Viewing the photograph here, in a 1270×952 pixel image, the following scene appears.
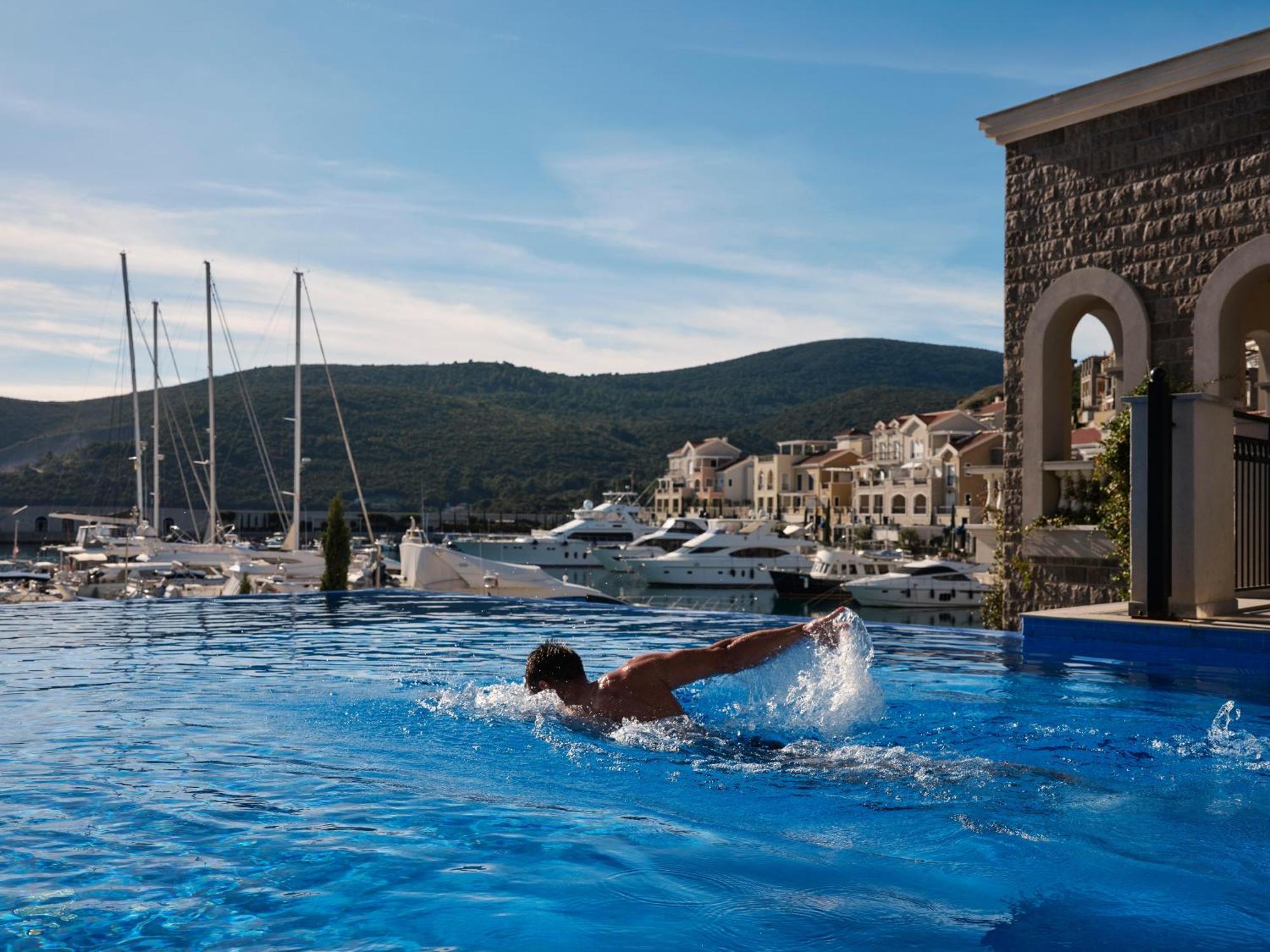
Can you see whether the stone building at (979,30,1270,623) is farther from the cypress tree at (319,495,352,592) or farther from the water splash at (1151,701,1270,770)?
the cypress tree at (319,495,352,592)

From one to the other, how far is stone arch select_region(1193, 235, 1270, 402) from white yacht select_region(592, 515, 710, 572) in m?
41.9

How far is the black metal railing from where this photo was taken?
30.4ft

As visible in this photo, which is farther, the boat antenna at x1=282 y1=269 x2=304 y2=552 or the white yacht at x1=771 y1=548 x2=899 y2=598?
the white yacht at x1=771 y1=548 x2=899 y2=598

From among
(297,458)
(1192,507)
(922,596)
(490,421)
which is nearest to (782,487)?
(490,421)

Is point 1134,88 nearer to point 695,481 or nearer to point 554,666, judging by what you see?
point 554,666

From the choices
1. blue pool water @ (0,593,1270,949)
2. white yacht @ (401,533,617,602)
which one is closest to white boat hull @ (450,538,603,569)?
white yacht @ (401,533,617,602)

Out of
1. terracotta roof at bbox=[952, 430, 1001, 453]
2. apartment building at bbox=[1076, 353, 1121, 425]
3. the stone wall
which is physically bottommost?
the stone wall

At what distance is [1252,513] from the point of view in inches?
374

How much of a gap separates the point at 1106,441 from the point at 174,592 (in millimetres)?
21692

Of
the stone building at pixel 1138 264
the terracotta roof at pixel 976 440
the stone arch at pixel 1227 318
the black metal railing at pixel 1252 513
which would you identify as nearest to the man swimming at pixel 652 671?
the stone building at pixel 1138 264

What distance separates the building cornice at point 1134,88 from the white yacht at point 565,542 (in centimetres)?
4317

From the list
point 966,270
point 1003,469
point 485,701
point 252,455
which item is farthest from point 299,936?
point 252,455

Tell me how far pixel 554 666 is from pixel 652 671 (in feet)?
1.76

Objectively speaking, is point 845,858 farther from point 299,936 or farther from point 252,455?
point 252,455
